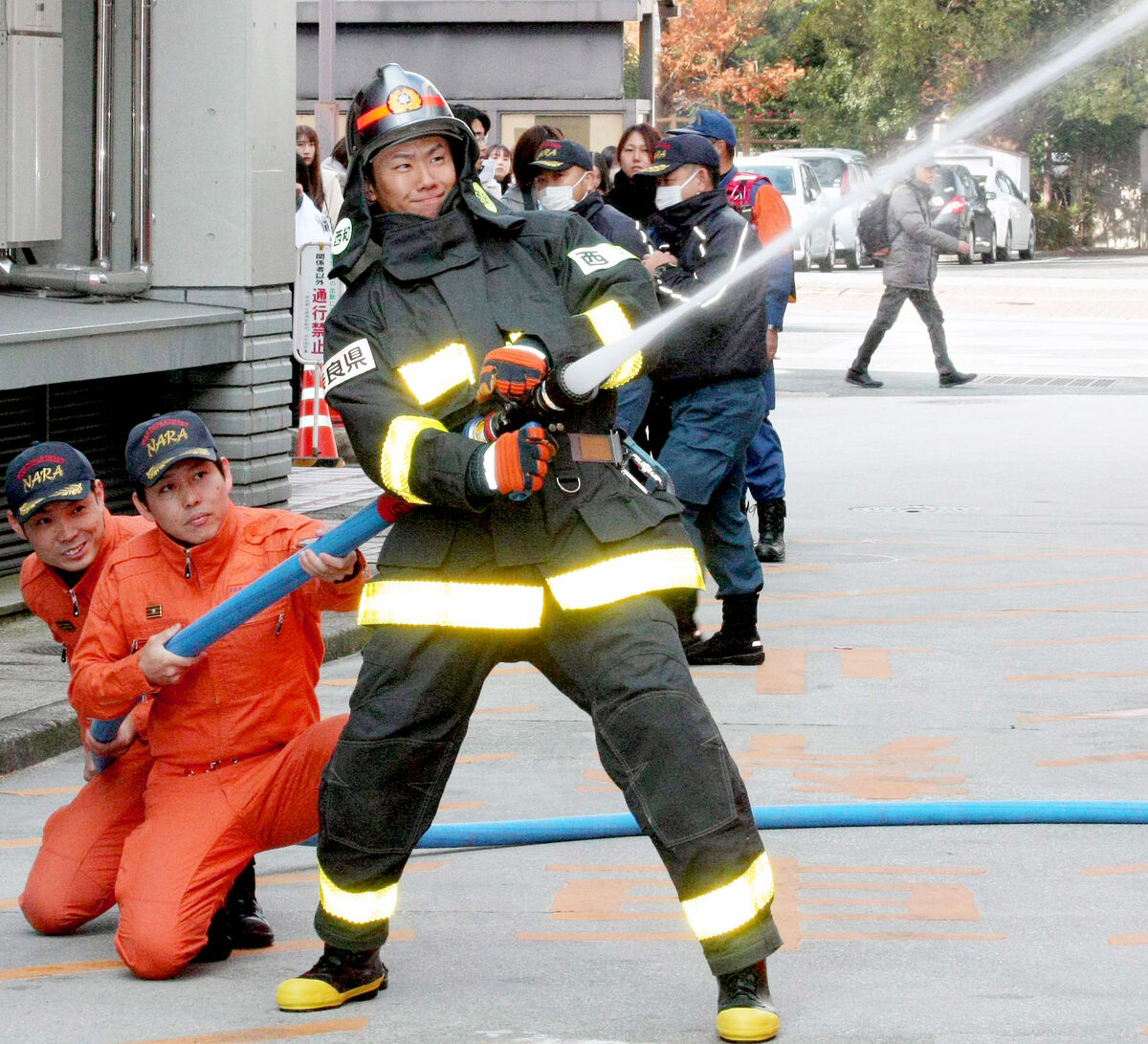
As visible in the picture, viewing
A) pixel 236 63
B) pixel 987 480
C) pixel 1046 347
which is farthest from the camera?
pixel 1046 347

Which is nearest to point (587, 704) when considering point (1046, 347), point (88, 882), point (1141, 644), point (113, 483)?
point (88, 882)

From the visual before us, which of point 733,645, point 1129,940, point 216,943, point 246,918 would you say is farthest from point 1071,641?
point 216,943

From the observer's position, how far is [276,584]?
14.3ft

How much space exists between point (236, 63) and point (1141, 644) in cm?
463

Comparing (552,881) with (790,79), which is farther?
(790,79)

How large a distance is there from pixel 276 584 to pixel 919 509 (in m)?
7.86

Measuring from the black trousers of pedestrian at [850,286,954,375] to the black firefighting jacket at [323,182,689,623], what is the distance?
12657 millimetres

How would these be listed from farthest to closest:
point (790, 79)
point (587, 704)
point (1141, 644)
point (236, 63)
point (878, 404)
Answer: point (790, 79)
point (878, 404)
point (236, 63)
point (1141, 644)
point (587, 704)

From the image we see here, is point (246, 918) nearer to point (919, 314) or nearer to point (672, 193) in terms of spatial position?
point (672, 193)

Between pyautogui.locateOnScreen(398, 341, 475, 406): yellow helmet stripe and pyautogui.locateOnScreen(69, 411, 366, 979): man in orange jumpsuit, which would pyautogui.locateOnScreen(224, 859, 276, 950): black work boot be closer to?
pyautogui.locateOnScreen(69, 411, 366, 979): man in orange jumpsuit

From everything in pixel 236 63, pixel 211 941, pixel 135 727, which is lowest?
pixel 211 941

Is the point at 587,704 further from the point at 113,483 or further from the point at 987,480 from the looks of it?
the point at 987,480

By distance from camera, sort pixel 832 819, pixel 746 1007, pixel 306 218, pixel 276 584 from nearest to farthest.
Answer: pixel 746 1007, pixel 276 584, pixel 832 819, pixel 306 218

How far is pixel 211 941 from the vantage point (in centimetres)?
463
